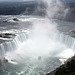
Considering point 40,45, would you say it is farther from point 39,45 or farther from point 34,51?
point 34,51

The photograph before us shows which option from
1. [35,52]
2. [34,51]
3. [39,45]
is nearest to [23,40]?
[39,45]

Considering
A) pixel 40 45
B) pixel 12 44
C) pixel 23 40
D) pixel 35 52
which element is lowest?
pixel 35 52

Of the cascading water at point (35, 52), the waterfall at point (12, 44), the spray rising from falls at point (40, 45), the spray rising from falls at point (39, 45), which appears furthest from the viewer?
the spray rising from falls at point (39, 45)

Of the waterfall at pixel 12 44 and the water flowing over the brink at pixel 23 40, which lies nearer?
the waterfall at pixel 12 44

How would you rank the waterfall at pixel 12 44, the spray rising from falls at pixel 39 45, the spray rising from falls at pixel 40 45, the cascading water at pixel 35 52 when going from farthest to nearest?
the spray rising from falls at pixel 39 45
the spray rising from falls at pixel 40 45
the waterfall at pixel 12 44
the cascading water at pixel 35 52

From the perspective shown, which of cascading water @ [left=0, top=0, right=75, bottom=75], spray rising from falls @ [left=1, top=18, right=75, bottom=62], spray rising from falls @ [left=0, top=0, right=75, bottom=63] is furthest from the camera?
spray rising from falls @ [left=0, top=0, right=75, bottom=63]

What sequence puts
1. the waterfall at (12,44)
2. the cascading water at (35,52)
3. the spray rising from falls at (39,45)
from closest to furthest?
the cascading water at (35,52)
the waterfall at (12,44)
the spray rising from falls at (39,45)

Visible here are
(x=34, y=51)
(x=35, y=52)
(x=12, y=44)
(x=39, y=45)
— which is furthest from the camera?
(x=39, y=45)

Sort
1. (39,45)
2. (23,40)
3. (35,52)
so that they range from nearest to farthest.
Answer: (35,52)
(39,45)
(23,40)

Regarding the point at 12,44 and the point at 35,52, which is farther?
the point at 12,44

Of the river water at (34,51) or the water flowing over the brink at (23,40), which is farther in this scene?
the water flowing over the brink at (23,40)
